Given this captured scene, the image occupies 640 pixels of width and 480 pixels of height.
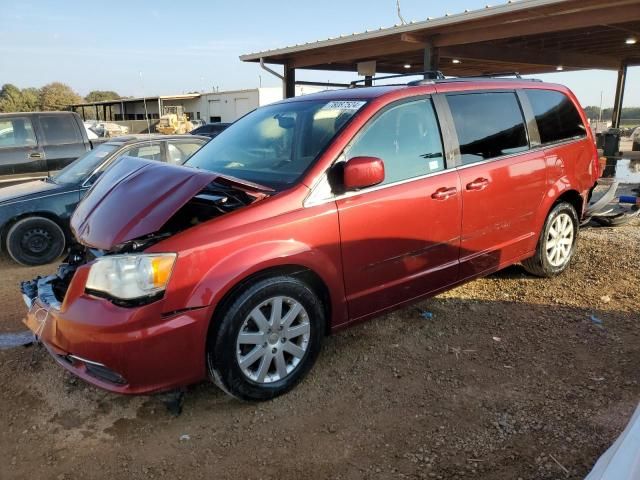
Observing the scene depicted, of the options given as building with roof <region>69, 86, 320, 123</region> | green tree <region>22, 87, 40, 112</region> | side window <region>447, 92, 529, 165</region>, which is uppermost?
green tree <region>22, 87, 40, 112</region>

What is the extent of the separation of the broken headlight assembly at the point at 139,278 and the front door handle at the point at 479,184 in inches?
89.7

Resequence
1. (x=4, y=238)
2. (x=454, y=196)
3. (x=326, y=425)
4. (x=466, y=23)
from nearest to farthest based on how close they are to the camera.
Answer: (x=326, y=425) < (x=454, y=196) < (x=4, y=238) < (x=466, y=23)

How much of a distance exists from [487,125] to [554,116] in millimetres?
1063

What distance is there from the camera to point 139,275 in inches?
102

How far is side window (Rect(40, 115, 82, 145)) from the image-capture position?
8.24 m

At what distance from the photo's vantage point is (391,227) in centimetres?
338

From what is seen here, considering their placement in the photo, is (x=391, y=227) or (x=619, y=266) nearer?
(x=391, y=227)

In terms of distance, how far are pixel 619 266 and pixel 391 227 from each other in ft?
10.8

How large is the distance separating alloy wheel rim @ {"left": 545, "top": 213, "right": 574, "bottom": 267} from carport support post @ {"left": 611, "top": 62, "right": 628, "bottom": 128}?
12.9m

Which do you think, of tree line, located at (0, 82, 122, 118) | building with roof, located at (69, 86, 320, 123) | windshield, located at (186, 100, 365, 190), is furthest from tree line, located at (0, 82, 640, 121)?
windshield, located at (186, 100, 365, 190)

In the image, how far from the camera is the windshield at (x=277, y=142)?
3.32 metres

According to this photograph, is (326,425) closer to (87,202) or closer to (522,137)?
(87,202)

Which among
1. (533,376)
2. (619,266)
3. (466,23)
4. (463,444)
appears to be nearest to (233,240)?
(463,444)

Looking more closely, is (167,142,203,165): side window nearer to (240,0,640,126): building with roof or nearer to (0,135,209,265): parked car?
(0,135,209,265): parked car
